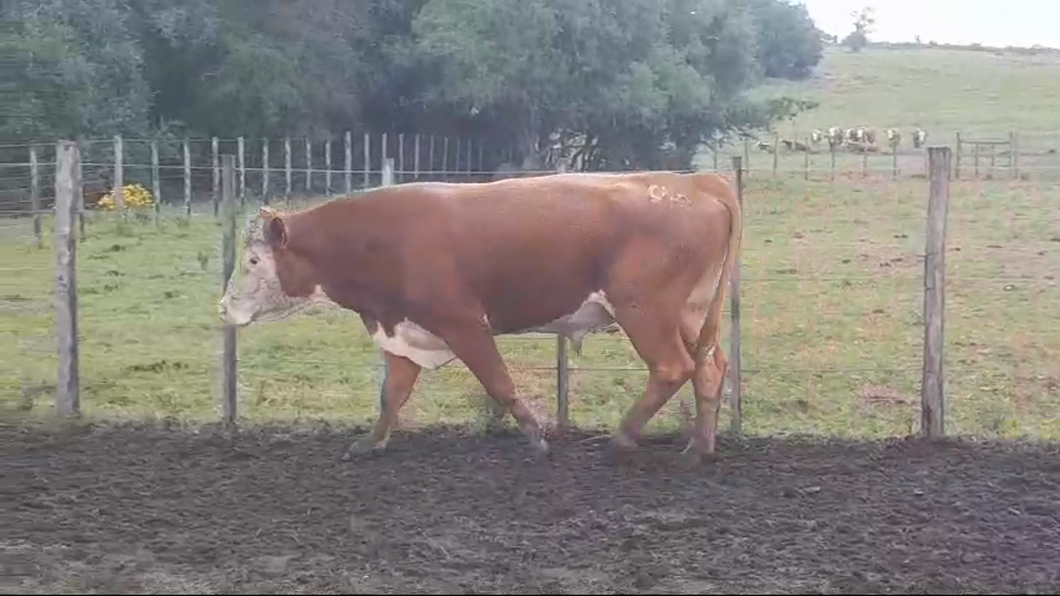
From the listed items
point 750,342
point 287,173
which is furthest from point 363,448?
point 287,173

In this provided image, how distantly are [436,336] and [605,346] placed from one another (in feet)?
13.3

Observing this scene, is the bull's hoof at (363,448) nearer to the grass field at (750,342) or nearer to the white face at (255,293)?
the white face at (255,293)

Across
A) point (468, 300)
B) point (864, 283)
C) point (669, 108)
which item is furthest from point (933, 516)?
point (669, 108)

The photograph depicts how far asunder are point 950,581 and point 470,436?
3265 mm

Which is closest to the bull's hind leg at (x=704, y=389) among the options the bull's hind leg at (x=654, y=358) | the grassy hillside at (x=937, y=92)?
the bull's hind leg at (x=654, y=358)

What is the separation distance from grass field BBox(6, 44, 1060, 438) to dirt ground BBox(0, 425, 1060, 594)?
0.90 m

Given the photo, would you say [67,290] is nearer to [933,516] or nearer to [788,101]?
[933,516]

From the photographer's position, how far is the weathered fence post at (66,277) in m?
8.15

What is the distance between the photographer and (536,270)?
7.18m

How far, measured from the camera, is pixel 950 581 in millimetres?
5074

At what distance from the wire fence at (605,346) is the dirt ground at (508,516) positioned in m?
0.72

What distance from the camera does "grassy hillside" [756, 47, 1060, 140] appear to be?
52938mm

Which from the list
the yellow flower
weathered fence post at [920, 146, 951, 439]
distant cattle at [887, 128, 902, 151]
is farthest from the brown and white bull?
distant cattle at [887, 128, 902, 151]

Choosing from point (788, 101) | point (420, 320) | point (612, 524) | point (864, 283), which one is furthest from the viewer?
point (788, 101)
